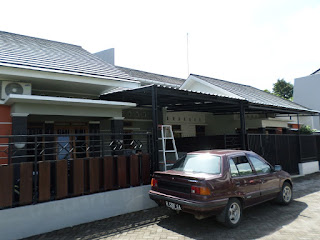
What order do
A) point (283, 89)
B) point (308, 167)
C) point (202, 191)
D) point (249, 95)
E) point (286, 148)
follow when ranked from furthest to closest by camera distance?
point (283, 89)
point (308, 167)
point (249, 95)
point (286, 148)
point (202, 191)

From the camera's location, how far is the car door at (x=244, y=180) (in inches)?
205

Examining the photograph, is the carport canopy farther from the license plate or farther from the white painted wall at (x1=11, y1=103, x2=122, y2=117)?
the license plate

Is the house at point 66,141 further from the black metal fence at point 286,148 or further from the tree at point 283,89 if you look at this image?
the tree at point 283,89

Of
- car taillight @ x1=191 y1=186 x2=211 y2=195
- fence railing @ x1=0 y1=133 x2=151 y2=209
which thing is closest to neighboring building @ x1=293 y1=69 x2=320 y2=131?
fence railing @ x1=0 y1=133 x2=151 y2=209

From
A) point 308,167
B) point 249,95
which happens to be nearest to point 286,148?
point 308,167

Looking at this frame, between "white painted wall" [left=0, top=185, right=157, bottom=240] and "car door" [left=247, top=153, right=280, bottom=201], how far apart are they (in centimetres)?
284

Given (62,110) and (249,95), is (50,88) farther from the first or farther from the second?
(249,95)

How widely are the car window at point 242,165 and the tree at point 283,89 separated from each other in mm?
47461

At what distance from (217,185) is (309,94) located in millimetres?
22515

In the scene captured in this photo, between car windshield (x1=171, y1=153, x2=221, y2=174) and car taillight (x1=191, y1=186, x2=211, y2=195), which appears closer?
car taillight (x1=191, y1=186, x2=211, y2=195)

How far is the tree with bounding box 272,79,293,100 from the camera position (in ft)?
156

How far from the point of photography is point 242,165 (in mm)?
5645

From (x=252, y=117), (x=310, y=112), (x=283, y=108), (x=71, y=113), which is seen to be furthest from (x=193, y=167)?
(x=252, y=117)

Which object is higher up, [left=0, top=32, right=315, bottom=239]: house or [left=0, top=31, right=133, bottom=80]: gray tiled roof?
[left=0, top=31, right=133, bottom=80]: gray tiled roof
